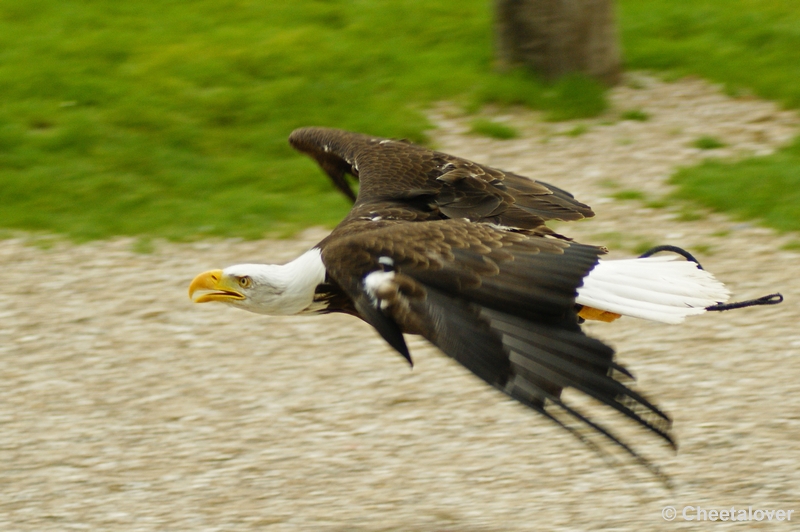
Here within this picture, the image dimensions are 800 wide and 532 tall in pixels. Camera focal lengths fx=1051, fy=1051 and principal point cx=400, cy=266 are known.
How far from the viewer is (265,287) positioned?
4094mm

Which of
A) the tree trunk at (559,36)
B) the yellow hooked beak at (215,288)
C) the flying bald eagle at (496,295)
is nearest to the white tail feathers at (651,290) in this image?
the flying bald eagle at (496,295)

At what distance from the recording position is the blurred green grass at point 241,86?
8078 millimetres

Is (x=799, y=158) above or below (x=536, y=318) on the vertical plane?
above

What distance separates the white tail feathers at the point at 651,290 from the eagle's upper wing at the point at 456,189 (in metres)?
0.90

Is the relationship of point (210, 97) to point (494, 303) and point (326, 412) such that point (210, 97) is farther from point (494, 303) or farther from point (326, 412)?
point (494, 303)

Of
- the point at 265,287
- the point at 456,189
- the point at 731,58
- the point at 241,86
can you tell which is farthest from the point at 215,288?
the point at 731,58

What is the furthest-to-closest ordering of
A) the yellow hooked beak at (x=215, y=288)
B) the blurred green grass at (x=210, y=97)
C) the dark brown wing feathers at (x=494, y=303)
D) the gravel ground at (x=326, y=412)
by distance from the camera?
1. the blurred green grass at (x=210, y=97)
2. the gravel ground at (x=326, y=412)
3. the yellow hooked beak at (x=215, y=288)
4. the dark brown wing feathers at (x=494, y=303)

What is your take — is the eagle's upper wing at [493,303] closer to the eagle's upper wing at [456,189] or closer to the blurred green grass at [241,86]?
the eagle's upper wing at [456,189]

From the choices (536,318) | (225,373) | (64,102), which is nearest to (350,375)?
(225,373)

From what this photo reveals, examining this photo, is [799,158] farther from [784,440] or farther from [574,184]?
[784,440]

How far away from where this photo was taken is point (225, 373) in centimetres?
586

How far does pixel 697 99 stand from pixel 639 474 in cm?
528

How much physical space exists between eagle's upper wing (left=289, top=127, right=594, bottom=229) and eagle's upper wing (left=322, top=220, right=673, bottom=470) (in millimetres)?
978

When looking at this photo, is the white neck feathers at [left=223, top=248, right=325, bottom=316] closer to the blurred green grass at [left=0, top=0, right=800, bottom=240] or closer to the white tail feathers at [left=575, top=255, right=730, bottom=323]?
the white tail feathers at [left=575, top=255, right=730, bottom=323]
